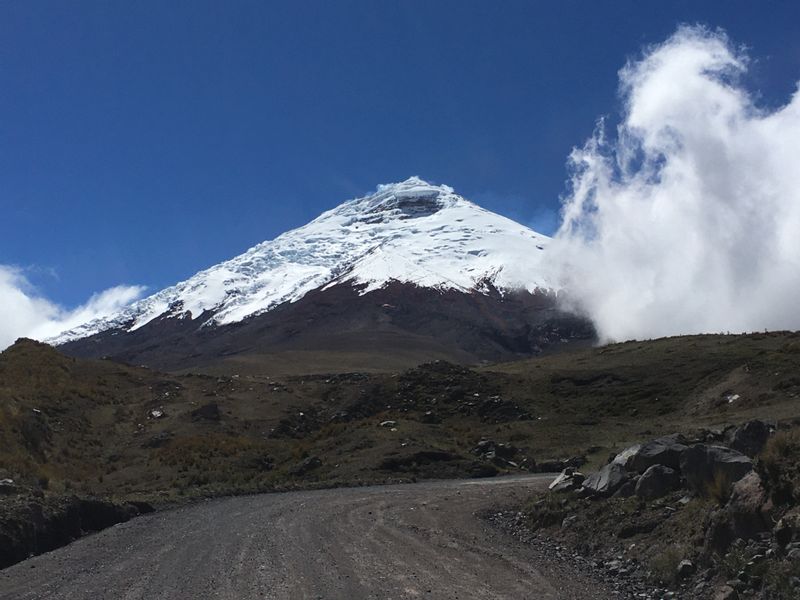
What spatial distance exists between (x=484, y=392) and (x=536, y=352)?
360ft

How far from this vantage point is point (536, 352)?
6314 inches

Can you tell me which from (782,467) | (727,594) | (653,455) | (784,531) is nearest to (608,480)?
(653,455)

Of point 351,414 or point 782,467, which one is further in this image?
point 351,414

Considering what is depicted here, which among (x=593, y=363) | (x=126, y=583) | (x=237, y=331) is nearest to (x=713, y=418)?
(x=593, y=363)

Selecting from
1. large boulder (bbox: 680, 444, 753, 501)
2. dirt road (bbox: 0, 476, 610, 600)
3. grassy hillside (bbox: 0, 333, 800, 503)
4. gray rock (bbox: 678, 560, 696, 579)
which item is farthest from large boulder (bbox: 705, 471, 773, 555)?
grassy hillside (bbox: 0, 333, 800, 503)

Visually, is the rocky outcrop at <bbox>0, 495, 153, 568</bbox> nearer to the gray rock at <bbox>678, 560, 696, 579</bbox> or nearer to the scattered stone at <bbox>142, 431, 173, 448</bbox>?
the gray rock at <bbox>678, 560, 696, 579</bbox>

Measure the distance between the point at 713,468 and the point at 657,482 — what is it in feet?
6.05

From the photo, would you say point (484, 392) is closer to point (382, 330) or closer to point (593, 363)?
point (593, 363)

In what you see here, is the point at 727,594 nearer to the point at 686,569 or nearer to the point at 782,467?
the point at 686,569

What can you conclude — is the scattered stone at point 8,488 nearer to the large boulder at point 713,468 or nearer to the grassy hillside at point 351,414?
the grassy hillside at point 351,414

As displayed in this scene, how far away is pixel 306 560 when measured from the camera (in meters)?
13.4

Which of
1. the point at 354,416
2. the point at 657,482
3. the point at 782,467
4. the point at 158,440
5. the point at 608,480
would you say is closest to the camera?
the point at 782,467

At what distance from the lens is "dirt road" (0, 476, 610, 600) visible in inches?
441

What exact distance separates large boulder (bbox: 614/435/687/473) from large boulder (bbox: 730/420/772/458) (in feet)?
4.25
